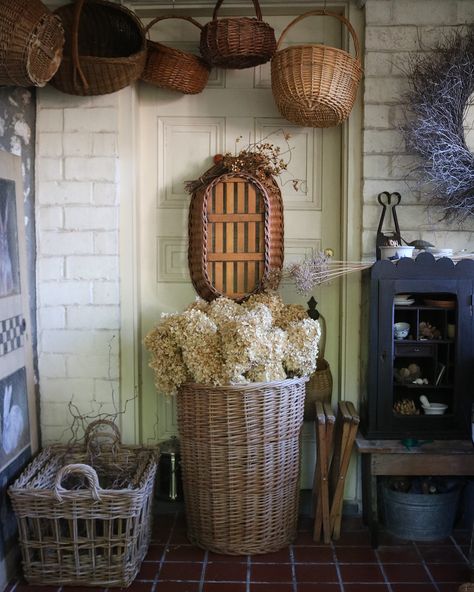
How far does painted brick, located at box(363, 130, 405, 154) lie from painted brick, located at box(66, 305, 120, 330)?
1.59 m

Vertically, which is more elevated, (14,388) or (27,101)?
(27,101)

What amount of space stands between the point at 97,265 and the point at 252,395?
1133mm

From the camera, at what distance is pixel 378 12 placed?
3.18 metres

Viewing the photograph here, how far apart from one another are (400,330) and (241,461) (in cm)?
102

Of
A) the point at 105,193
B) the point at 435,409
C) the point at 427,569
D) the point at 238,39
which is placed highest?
the point at 238,39

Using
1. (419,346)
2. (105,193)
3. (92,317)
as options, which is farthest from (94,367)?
(419,346)

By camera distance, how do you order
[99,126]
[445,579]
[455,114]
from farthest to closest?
[99,126] < [455,114] < [445,579]

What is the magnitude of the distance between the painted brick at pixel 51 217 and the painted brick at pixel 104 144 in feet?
1.24

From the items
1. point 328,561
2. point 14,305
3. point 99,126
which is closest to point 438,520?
point 328,561

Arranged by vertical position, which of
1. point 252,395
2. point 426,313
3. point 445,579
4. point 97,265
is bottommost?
point 445,579

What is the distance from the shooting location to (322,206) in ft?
11.3

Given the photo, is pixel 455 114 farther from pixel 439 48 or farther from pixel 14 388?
pixel 14 388

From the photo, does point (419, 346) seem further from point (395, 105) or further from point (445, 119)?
point (395, 105)

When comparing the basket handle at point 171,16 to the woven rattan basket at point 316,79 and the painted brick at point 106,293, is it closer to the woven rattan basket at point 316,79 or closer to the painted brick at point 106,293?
the woven rattan basket at point 316,79
